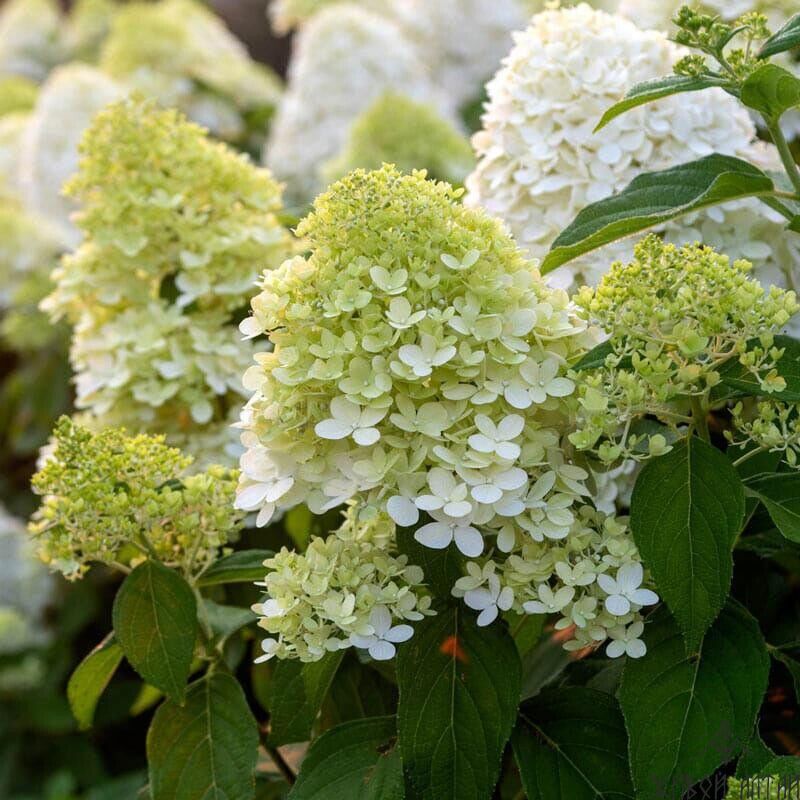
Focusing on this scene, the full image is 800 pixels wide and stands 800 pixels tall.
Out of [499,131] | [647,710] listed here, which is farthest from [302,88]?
[647,710]

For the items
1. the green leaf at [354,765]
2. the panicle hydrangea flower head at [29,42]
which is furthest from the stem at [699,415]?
the panicle hydrangea flower head at [29,42]

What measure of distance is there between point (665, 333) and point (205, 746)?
41cm

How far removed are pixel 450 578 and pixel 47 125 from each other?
1.64m

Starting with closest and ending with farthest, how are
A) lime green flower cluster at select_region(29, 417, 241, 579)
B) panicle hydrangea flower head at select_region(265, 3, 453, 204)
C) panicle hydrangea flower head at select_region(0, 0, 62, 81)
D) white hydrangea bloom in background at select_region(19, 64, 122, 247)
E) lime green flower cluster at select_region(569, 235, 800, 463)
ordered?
1. lime green flower cluster at select_region(569, 235, 800, 463)
2. lime green flower cluster at select_region(29, 417, 241, 579)
3. panicle hydrangea flower head at select_region(265, 3, 453, 204)
4. white hydrangea bloom in background at select_region(19, 64, 122, 247)
5. panicle hydrangea flower head at select_region(0, 0, 62, 81)

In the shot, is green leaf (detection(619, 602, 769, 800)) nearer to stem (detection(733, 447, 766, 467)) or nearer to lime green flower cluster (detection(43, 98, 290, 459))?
stem (detection(733, 447, 766, 467))

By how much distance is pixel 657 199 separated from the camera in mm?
778

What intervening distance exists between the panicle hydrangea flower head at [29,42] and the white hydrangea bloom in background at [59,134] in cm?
98

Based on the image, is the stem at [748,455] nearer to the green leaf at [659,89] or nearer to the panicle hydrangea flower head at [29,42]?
the green leaf at [659,89]

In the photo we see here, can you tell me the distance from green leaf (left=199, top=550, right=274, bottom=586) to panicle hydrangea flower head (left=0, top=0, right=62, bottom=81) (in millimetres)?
2527

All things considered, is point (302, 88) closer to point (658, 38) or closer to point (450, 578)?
point (658, 38)

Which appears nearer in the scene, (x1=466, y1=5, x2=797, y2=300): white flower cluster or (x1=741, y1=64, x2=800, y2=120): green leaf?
(x1=741, y1=64, x2=800, y2=120): green leaf

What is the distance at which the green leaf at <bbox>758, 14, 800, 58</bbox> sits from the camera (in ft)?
2.32

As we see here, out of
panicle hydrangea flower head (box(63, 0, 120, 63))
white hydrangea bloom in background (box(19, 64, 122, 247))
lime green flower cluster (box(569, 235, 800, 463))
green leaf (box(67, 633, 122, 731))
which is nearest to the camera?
lime green flower cluster (box(569, 235, 800, 463))

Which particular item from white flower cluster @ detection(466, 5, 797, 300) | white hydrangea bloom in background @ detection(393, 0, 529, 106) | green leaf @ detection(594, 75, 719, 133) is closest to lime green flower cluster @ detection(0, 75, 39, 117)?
white hydrangea bloom in background @ detection(393, 0, 529, 106)
